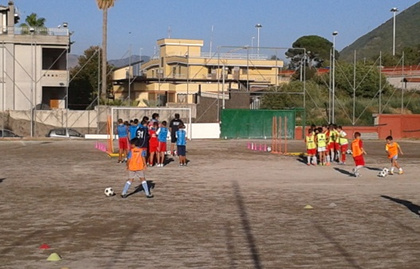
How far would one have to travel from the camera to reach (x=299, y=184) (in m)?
21.4

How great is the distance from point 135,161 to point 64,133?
95.6 feet

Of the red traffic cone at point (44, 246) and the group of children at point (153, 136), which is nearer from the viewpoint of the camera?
the red traffic cone at point (44, 246)

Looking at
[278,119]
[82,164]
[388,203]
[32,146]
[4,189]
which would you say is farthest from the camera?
[278,119]

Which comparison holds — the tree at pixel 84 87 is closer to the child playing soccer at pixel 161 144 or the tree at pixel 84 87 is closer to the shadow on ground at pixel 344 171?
the child playing soccer at pixel 161 144

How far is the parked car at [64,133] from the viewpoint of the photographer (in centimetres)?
4550

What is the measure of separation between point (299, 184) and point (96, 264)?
11.7 meters

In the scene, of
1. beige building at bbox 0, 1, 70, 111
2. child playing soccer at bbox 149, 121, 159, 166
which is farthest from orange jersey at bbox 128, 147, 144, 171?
beige building at bbox 0, 1, 70, 111

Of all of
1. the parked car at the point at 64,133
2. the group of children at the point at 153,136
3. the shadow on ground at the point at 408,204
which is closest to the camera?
the shadow on ground at the point at 408,204

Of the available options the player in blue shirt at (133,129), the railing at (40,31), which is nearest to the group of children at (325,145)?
the player in blue shirt at (133,129)

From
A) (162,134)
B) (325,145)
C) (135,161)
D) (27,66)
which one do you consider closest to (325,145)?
(325,145)

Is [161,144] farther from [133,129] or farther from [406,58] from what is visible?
[406,58]

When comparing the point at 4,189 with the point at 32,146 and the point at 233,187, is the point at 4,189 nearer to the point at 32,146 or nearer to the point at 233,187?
the point at 233,187

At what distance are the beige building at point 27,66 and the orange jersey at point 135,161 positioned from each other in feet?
116

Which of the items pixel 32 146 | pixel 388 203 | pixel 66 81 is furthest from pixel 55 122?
pixel 388 203
